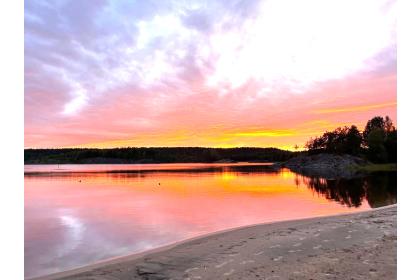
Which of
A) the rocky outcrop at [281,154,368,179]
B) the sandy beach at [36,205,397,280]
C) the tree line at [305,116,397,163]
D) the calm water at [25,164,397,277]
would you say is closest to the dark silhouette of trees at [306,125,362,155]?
the tree line at [305,116,397,163]

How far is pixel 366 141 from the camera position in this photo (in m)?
125

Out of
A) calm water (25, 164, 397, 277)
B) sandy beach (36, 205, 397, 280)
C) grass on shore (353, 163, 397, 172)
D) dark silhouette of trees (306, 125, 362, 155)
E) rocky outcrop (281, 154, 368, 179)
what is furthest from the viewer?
dark silhouette of trees (306, 125, 362, 155)

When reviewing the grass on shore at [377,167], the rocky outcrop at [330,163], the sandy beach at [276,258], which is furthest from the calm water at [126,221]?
the grass on shore at [377,167]

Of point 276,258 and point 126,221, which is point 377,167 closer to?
point 126,221

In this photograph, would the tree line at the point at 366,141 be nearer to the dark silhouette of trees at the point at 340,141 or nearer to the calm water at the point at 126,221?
the dark silhouette of trees at the point at 340,141

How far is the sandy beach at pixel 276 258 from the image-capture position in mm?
8414

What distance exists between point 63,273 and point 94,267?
0.84 m

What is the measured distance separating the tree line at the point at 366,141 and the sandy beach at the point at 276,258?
10823cm

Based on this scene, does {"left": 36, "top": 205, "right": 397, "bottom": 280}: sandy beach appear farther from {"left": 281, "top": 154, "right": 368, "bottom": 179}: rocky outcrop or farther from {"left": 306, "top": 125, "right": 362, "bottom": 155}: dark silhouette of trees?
{"left": 306, "top": 125, "right": 362, "bottom": 155}: dark silhouette of trees

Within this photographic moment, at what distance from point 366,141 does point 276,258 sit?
4956 inches

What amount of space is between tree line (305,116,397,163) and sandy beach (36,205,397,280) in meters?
108

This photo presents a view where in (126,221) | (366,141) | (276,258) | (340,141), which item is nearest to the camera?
(276,258)

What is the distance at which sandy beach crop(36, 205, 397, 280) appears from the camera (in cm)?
841

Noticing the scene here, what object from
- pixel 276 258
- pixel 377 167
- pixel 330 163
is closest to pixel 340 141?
pixel 330 163
